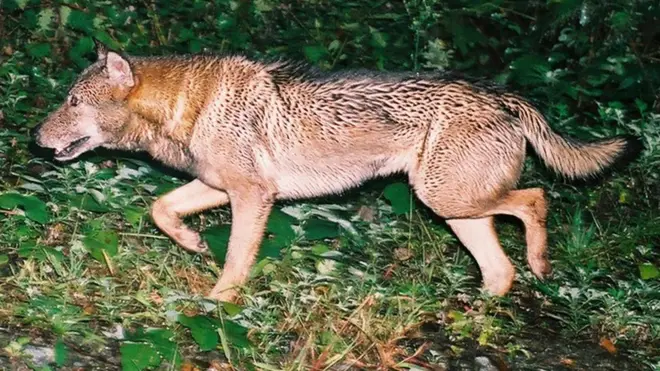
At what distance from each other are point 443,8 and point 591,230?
298cm

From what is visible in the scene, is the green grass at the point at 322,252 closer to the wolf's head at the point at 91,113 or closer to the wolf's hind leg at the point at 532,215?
the wolf's hind leg at the point at 532,215

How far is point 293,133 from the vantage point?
6555mm

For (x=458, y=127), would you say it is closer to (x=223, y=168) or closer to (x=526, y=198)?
(x=526, y=198)

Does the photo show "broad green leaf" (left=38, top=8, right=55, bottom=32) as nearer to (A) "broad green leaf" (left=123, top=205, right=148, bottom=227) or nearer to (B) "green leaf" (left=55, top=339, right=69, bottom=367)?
(A) "broad green leaf" (left=123, top=205, right=148, bottom=227)

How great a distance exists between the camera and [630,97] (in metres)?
9.80

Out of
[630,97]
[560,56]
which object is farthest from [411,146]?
[630,97]

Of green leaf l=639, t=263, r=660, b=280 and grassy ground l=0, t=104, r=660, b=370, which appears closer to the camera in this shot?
grassy ground l=0, t=104, r=660, b=370

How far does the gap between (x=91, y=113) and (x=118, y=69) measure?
0.34 m

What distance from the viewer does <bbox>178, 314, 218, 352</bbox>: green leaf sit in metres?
5.42

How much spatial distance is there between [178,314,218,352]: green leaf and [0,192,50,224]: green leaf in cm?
131

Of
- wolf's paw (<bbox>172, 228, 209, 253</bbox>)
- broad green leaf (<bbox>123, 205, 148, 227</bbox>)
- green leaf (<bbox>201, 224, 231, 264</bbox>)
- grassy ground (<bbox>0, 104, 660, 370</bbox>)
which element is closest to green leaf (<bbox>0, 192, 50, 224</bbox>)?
grassy ground (<bbox>0, 104, 660, 370</bbox>)

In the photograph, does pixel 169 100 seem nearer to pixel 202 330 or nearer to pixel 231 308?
pixel 231 308

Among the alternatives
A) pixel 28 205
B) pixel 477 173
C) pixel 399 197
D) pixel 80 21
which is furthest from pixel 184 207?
pixel 80 21

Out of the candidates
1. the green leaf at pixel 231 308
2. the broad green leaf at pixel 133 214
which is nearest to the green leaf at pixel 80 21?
the broad green leaf at pixel 133 214
